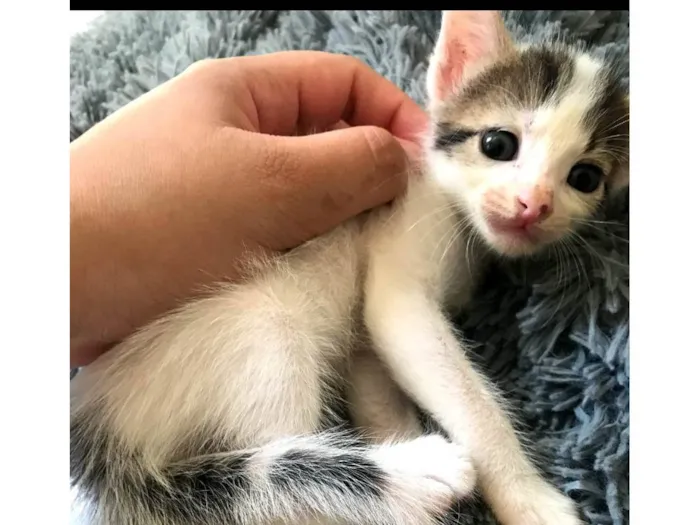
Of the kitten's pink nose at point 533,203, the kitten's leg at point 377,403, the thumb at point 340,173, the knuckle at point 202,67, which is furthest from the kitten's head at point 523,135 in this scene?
the knuckle at point 202,67

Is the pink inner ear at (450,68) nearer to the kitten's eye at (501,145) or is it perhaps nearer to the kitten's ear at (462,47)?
the kitten's ear at (462,47)

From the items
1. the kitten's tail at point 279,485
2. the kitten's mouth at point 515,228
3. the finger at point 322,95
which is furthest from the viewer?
the finger at point 322,95

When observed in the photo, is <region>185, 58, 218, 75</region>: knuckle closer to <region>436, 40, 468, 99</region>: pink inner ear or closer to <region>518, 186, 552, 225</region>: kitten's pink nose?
<region>436, 40, 468, 99</region>: pink inner ear

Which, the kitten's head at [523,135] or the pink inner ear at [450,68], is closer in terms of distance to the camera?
the kitten's head at [523,135]

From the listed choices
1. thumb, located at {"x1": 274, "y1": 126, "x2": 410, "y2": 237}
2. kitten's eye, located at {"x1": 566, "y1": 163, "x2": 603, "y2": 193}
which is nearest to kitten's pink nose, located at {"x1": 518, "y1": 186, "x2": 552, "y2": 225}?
kitten's eye, located at {"x1": 566, "y1": 163, "x2": 603, "y2": 193}
